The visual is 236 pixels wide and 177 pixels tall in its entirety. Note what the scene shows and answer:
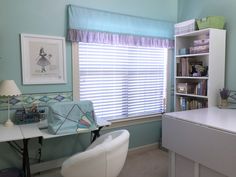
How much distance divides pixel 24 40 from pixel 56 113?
104 centimetres

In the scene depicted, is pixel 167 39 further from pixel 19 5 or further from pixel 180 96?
pixel 19 5

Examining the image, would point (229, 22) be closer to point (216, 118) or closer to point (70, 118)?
point (216, 118)

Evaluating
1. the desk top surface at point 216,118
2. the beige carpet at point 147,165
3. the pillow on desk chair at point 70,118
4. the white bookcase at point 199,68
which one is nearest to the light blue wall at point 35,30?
the pillow on desk chair at point 70,118

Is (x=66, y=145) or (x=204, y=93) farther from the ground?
(x=204, y=93)

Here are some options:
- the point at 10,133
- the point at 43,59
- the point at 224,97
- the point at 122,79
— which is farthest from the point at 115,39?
the point at 10,133

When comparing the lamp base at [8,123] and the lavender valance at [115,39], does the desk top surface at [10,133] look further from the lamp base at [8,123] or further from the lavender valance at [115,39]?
the lavender valance at [115,39]

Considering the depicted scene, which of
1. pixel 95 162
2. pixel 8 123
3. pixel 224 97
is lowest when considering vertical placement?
pixel 95 162

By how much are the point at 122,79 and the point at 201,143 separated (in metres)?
1.62

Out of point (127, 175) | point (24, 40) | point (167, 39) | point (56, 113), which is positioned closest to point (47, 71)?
point (24, 40)

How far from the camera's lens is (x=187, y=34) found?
10.4ft

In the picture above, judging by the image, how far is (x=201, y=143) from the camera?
6.37 feet

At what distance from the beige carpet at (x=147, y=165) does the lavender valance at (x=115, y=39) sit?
1.76 meters

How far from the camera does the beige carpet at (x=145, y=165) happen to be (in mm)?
2672

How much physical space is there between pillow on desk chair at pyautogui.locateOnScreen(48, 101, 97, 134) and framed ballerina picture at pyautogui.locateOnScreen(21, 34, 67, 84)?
2.08 feet
